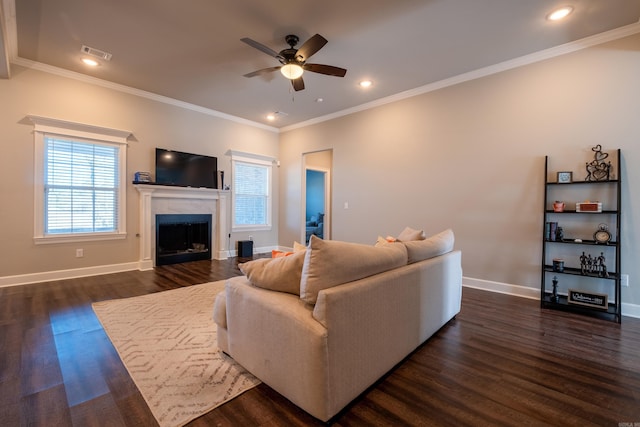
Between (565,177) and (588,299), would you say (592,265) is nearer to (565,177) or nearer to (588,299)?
(588,299)

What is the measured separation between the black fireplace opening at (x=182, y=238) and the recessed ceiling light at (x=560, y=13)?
5.91m

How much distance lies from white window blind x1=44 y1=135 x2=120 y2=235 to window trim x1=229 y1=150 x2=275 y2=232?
2.16m

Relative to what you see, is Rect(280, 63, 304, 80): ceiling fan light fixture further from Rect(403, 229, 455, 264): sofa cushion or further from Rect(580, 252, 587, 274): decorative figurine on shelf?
Rect(580, 252, 587, 274): decorative figurine on shelf

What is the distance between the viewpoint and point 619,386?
72.1 inches

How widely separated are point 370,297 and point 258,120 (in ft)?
18.8

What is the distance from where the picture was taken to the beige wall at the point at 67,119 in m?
3.83

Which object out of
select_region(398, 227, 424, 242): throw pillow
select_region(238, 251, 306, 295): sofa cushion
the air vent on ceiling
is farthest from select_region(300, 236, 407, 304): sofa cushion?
the air vent on ceiling

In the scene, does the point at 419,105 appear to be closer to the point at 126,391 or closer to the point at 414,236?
the point at 414,236

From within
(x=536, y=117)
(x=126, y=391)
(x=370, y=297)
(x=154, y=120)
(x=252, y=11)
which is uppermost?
(x=252, y=11)

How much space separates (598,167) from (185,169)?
6227 mm

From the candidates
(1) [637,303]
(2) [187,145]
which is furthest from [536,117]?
(2) [187,145]

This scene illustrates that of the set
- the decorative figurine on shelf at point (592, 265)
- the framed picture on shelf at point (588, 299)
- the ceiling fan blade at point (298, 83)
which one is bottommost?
the framed picture on shelf at point (588, 299)

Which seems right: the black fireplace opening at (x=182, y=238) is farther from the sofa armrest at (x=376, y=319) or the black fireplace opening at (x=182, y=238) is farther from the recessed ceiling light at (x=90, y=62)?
the sofa armrest at (x=376, y=319)

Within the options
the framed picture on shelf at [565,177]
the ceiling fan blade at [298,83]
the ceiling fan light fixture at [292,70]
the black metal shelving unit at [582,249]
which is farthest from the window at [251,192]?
the framed picture on shelf at [565,177]
